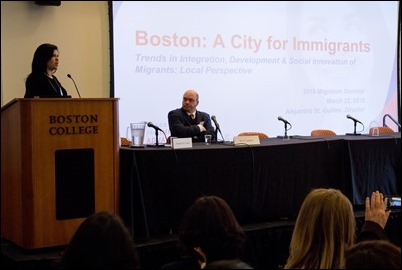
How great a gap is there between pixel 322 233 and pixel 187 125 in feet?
10.9

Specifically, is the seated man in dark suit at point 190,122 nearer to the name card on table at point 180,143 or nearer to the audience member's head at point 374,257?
the name card on table at point 180,143

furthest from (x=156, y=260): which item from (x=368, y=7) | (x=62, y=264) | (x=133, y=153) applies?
(x=368, y=7)

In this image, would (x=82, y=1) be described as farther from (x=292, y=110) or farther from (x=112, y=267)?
(x=112, y=267)

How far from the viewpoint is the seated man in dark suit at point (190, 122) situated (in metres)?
4.98

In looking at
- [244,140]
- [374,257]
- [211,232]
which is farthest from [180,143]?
[374,257]

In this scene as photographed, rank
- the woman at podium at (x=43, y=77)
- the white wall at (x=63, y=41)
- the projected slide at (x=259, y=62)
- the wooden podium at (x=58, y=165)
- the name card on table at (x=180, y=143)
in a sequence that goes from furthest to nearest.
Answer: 1. the projected slide at (x=259, y=62)
2. the white wall at (x=63, y=41)
3. the name card on table at (x=180, y=143)
4. the woman at podium at (x=43, y=77)
5. the wooden podium at (x=58, y=165)

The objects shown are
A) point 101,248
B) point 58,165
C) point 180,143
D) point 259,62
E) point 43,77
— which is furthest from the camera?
point 259,62

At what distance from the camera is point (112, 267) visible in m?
1.58

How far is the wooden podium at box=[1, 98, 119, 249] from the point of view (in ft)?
10.8

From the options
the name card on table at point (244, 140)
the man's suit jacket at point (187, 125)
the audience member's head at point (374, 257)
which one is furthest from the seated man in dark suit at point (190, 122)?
the audience member's head at point (374, 257)

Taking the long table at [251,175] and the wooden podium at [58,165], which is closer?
the wooden podium at [58,165]

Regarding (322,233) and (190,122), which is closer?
(322,233)

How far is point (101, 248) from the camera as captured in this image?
1597mm

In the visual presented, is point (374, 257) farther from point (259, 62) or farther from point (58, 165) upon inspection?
point (259, 62)
